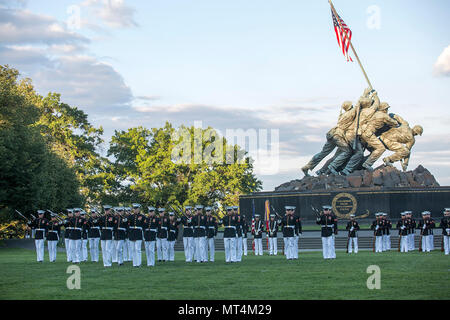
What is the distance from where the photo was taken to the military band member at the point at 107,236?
860 inches

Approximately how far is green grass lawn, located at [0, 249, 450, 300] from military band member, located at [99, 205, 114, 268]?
3.52 ft

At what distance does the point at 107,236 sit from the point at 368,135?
95.4 ft

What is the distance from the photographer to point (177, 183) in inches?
2381

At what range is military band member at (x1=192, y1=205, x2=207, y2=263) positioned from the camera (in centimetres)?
2300

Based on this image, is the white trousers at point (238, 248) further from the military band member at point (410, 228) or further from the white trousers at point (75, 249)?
the military band member at point (410, 228)

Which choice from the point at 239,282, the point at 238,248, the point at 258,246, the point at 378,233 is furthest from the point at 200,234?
the point at 378,233

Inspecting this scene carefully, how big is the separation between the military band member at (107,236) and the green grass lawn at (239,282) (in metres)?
1.07

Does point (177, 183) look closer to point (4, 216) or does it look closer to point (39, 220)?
point (4, 216)

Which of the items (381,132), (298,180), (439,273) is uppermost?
(381,132)

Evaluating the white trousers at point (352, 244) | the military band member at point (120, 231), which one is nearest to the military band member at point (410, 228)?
the white trousers at point (352, 244)
